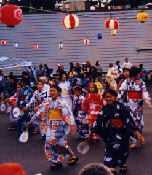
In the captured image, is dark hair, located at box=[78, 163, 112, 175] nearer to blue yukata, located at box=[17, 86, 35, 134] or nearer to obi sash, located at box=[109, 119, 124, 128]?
obi sash, located at box=[109, 119, 124, 128]

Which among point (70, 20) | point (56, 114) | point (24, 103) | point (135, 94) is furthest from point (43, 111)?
point (70, 20)

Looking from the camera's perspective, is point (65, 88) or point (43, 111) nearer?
point (43, 111)

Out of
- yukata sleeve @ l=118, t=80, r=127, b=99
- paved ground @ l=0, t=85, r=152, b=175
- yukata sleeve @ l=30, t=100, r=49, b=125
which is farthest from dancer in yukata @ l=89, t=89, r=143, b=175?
yukata sleeve @ l=118, t=80, r=127, b=99

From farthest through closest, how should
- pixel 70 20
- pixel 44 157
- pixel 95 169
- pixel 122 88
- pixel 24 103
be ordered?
pixel 70 20
pixel 24 103
pixel 122 88
pixel 44 157
pixel 95 169

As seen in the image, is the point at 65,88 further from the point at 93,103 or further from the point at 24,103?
the point at 93,103

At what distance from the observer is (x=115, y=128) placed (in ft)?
16.7

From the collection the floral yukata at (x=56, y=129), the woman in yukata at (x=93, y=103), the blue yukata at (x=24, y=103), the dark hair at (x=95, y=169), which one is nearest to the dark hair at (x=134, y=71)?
the woman in yukata at (x=93, y=103)

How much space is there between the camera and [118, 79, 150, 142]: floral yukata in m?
7.00

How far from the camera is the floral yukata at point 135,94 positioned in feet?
23.0

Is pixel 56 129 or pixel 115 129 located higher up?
pixel 115 129

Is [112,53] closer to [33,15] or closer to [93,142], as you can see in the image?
[33,15]

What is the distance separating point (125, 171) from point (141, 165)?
1.56 feet

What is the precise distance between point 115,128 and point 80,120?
11.2 feet

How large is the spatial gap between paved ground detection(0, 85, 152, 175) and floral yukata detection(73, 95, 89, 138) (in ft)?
0.76
